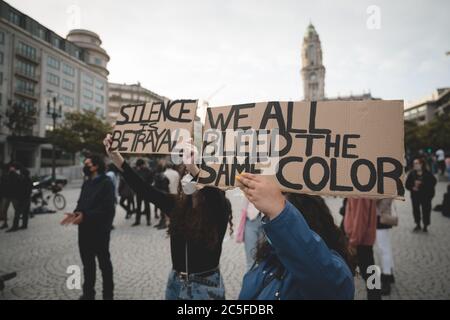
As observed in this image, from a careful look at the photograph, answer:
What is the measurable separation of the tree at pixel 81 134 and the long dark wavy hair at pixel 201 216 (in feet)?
116

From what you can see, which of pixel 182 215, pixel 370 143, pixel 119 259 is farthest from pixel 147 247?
pixel 370 143

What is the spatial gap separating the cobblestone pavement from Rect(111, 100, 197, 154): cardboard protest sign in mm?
2690

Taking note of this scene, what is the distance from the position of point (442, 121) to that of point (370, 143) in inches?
1525

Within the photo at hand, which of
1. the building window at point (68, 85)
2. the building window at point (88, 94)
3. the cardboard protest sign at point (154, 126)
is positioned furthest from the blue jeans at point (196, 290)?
the building window at point (88, 94)

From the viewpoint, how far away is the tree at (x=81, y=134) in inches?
1321

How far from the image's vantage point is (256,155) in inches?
72.5

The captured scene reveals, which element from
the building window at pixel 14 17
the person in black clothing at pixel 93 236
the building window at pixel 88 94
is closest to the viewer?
the person in black clothing at pixel 93 236

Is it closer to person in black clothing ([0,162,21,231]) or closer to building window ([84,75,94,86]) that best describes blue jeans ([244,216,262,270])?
person in black clothing ([0,162,21,231])

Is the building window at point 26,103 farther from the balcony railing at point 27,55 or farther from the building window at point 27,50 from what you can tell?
the building window at point 27,50

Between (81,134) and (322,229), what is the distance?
39.6 m

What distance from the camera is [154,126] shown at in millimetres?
2703

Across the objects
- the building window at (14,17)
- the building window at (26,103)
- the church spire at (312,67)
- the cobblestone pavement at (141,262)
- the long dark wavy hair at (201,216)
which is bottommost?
the cobblestone pavement at (141,262)
